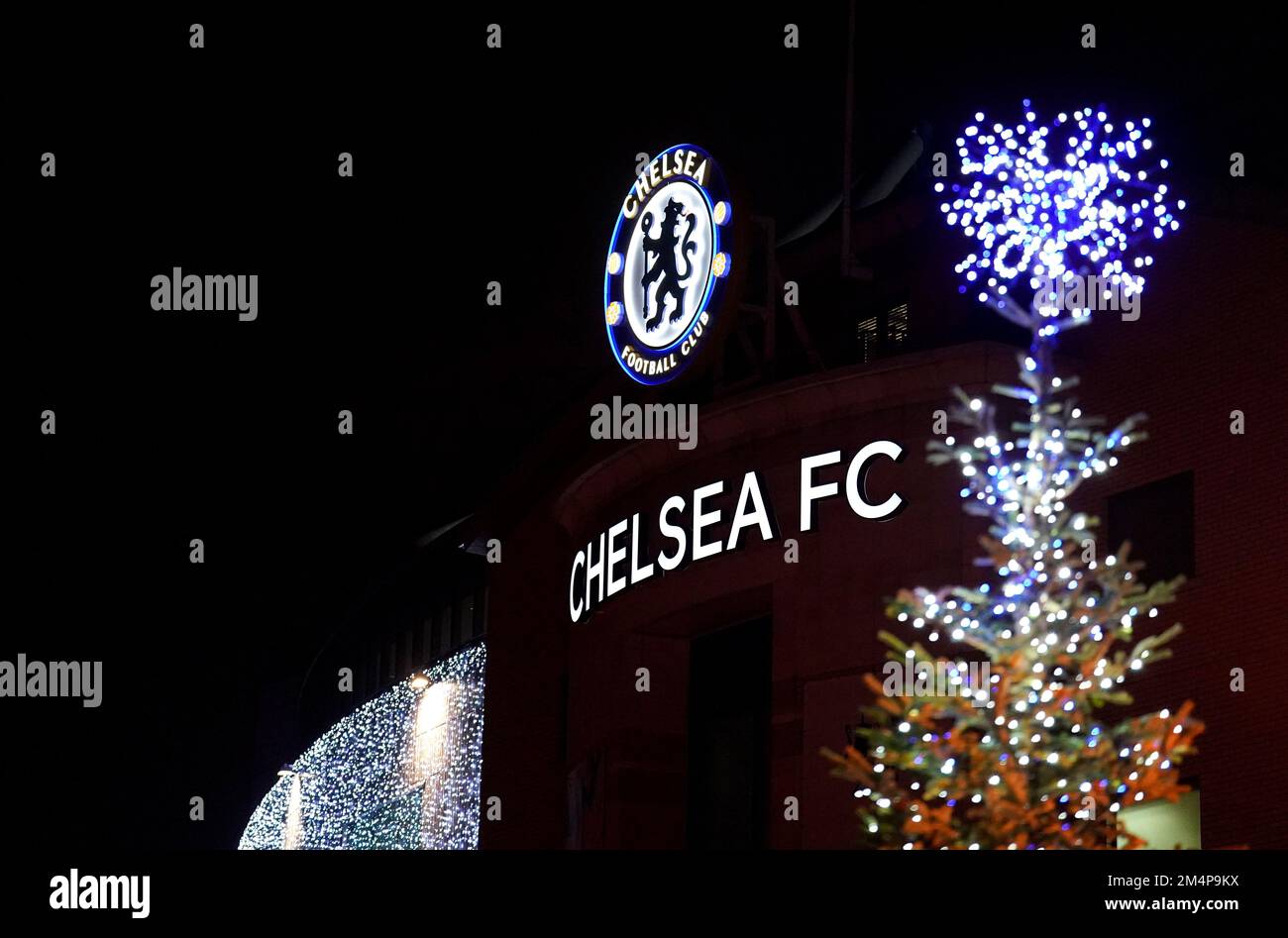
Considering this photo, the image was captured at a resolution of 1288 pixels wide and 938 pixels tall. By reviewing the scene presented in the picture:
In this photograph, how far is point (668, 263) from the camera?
24531 mm

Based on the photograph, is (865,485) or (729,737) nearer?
(865,485)

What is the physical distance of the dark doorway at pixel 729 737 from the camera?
25.3 metres

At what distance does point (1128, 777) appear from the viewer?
53.5 feet

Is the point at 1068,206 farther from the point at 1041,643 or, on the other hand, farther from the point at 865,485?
the point at 1041,643

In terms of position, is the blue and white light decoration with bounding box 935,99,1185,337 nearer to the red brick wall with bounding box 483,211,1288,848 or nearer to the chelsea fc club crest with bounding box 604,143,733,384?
the red brick wall with bounding box 483,211,1288,848

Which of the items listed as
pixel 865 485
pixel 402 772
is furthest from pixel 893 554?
pixel 402 772

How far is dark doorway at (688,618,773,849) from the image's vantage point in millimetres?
25281

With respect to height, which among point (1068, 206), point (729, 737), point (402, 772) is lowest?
point (402, 772)

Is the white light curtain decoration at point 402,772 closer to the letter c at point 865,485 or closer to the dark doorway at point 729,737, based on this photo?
the dark doorway at point 729,737

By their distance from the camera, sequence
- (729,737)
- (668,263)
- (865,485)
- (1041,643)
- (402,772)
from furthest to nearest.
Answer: (402,772), (729,737), (668,263), (865,485), (1041,643)

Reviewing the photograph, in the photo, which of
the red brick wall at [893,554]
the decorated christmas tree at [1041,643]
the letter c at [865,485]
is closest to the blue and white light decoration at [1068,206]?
the decorated christmas tree at [1041,643]

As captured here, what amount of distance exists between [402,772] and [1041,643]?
88.0 feet

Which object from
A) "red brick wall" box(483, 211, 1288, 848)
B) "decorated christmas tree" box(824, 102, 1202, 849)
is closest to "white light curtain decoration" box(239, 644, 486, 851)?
"red brick wall" box(483, 211, 1288, 848)

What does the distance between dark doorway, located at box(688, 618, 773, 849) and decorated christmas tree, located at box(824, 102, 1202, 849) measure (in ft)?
14.9
